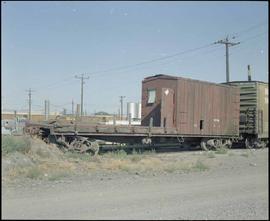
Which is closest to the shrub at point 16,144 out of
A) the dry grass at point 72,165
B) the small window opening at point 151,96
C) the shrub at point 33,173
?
the dry grass at point 72,165

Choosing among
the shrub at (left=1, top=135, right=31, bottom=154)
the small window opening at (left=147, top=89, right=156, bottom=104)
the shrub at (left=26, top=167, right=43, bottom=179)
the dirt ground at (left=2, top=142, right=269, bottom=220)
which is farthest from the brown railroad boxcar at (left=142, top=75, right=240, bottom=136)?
the shrub at (left=26, top=167, right=43, bottom=179)

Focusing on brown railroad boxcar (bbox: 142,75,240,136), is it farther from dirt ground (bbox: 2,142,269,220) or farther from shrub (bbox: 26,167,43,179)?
shrub (bbox: 26,167,43,179)

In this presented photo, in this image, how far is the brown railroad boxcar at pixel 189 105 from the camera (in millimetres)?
22328

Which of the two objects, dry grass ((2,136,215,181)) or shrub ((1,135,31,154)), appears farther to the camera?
shrub ((1,135,31,154))

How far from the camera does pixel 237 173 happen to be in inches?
495

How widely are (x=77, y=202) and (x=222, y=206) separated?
2.50 meters

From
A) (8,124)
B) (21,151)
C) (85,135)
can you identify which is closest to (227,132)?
(85,135)

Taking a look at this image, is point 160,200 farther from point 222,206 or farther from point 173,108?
point 173,108

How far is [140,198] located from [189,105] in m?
15.3

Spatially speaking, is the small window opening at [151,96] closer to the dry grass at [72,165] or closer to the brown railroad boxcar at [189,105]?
the brown railroad boxcar at [189,105]

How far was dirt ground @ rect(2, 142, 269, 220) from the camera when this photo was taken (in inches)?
265

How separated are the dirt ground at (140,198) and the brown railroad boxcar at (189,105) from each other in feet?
34.8

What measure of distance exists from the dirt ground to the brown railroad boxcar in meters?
10.6

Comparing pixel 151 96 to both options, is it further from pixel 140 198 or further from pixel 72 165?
pixel 140 198
